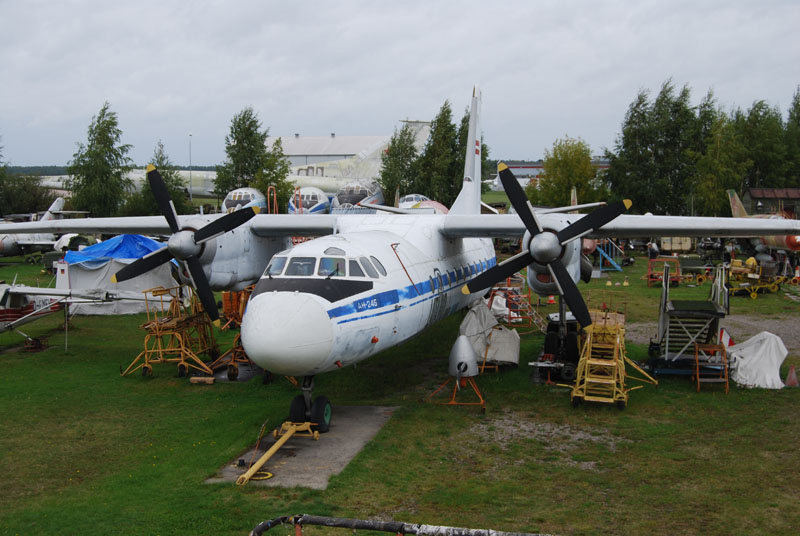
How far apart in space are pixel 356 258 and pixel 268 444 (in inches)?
153

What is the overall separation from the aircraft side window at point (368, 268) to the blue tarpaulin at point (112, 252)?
59.8 feet

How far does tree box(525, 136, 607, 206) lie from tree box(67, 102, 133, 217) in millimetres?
37160

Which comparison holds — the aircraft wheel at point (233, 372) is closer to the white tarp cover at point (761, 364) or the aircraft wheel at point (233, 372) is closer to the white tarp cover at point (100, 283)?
the white tarp cover at point (100, 283)

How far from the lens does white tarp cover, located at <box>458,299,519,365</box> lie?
16922mm

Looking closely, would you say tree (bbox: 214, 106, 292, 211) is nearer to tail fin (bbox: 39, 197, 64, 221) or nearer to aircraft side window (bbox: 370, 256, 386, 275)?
tail fin (bbox: 39, 197, 64, 221)

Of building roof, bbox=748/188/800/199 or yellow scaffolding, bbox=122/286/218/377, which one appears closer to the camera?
yellow scaffolding, bbox=122/286/218/377

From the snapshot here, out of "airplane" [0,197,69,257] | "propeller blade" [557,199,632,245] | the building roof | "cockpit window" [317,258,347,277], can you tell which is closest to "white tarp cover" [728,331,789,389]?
"propeller blade" [557,199,632,245]

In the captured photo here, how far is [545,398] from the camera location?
14.7m

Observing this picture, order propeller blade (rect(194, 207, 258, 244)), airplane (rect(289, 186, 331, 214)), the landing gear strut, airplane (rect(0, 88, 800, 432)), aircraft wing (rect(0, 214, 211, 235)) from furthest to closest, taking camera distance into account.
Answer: airplane (rect(289, 186, 331, 214)), aircraft wing (rect(0, 214, 211, 235)), propeller blade (rect(194, 207, 258, 244)), the landing gear strut, airplane (rect(0, 88, 800, 432))

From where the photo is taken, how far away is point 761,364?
50.5ft

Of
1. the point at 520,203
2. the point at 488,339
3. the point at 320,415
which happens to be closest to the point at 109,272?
the point at 488,339

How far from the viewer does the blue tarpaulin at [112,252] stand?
26703 mm

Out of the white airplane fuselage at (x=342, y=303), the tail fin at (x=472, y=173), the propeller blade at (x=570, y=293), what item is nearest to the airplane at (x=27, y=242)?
the tail fin at (x=472, y=173)

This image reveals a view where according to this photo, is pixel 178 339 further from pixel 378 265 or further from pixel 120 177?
pixel 120 177
